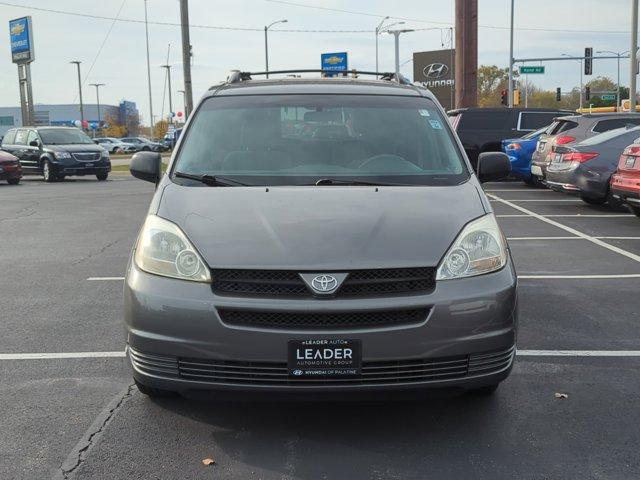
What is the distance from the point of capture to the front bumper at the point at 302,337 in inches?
129

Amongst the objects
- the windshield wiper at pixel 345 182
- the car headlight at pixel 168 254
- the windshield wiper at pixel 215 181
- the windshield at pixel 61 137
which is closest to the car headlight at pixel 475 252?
the windshield wiper at pixel 345 182

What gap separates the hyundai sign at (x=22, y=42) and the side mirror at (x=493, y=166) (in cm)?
3952

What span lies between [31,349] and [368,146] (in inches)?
108

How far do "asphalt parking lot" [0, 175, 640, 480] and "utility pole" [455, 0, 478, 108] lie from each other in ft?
75.4

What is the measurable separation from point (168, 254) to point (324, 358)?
3.04 ft

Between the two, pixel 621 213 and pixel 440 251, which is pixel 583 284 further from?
pixel 621 213

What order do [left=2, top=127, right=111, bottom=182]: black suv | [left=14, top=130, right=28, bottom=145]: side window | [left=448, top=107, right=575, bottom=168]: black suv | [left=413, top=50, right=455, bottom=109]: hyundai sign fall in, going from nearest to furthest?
[left=448, top=107, right=575, bottom=168]: black suv
[left=2, top=127, right=111, bottom=182]: black suv
[left=14, top=130, right=28, bottom=145]: side window
[left=413, top=50, right=455, bottom=109]: hyundai sign

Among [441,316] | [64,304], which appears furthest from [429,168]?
[64,304]

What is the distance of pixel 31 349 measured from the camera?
5.16 meters

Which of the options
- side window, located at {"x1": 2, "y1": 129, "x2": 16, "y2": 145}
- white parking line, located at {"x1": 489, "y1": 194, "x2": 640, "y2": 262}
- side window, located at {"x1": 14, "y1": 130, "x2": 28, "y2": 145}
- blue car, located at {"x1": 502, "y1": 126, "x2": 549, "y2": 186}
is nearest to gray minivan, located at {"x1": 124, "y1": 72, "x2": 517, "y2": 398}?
white parking line, located at {"x1": 489, "y1": 194, "x2": 640, "y2": 262}

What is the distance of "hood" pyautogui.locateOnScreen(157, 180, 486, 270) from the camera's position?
3.40 m

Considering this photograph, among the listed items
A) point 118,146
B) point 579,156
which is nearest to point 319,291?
point 579,156

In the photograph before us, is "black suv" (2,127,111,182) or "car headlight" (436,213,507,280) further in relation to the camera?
"black suv" (2,127,111,182)

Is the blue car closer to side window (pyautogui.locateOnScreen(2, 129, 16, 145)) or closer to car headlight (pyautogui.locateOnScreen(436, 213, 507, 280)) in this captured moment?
car headlight (pyautogui.locateOnScreen(436, 213, 507, 280))
